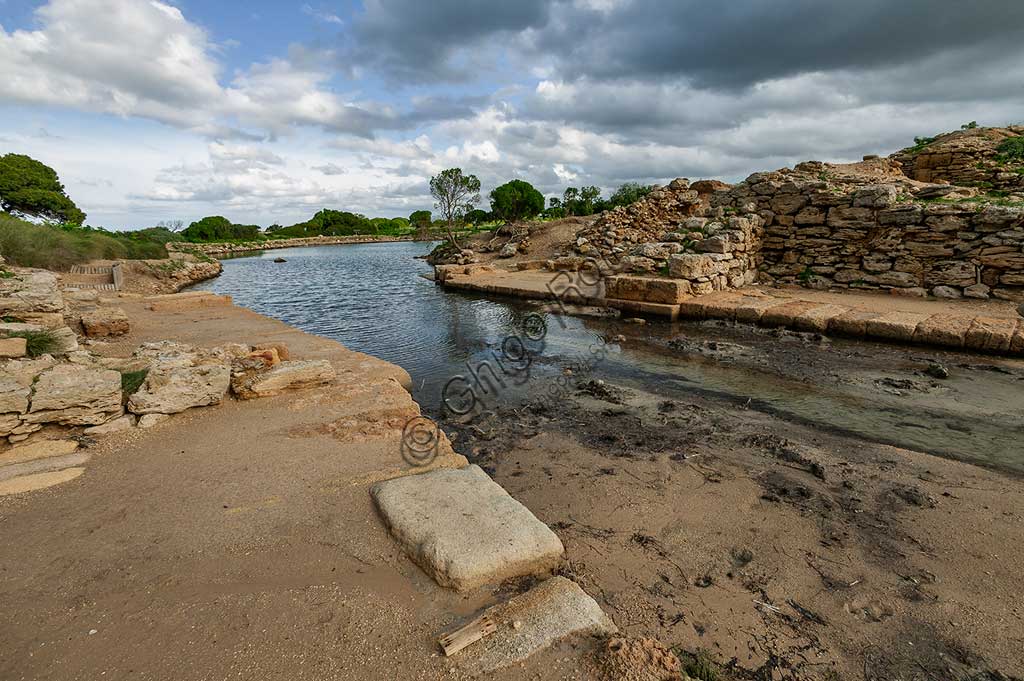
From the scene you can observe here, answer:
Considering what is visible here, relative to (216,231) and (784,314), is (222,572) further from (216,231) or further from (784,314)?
(216,231)

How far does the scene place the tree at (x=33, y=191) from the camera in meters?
30.6

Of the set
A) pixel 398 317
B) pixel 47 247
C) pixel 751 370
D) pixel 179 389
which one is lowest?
pixel 398 317

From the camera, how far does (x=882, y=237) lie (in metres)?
9.59

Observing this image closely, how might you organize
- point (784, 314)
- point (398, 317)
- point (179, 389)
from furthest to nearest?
point (398, 317)
point (784, 314)
point (179, 389)

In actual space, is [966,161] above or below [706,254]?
above

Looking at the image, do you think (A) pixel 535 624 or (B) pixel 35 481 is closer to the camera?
(A) pixel 535 624

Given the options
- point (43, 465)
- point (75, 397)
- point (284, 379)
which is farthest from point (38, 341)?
point (284, 379)

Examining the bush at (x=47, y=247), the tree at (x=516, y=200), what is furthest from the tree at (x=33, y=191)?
the tree at (x=516, y=200)

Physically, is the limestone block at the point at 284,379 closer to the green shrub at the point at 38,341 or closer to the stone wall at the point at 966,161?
the green shrub at the point at 38,341

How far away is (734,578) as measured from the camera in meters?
2.41

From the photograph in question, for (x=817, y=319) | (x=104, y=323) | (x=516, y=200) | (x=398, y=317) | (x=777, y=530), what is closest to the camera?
(x=777, y=530)

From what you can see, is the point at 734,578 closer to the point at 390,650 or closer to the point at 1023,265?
the point at 390,650

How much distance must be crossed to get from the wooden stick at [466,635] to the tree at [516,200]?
131ft

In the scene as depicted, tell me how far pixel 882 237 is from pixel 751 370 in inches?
239
